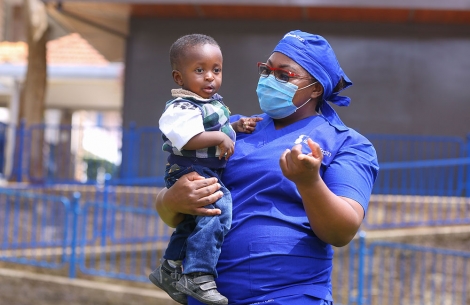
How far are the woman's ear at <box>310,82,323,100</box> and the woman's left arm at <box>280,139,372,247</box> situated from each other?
0.52m

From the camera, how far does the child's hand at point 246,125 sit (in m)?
2.89

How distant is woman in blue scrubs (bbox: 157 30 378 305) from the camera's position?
249cm

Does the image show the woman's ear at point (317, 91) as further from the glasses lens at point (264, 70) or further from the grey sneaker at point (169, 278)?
the grey sneaker at point (169, 278)

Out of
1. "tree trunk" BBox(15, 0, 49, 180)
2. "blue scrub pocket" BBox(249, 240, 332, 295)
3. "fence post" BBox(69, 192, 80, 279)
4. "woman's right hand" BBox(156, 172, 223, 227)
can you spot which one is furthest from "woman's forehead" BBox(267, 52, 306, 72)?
"tree trunk" BBox(15, 0, 49, 180)

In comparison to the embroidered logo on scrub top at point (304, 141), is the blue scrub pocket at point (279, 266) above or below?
below

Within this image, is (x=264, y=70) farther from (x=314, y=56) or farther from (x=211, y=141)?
(x=211, y=141)

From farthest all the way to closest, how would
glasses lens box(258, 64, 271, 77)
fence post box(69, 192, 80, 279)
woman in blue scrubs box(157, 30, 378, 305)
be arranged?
1. fence post box(69, 192, 80, 279)
2. glasses lens box(258, 64, 271, 77)
3. woman in blue scrubs box(157, 30, 378, 305)

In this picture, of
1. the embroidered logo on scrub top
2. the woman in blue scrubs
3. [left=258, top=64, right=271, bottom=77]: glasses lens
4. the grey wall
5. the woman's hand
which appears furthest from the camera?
the grey wall

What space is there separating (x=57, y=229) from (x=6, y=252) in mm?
743

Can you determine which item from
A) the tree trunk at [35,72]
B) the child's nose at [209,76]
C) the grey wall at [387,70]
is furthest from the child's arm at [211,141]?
the tree trunk at [35,72]

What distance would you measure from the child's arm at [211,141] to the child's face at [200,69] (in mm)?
206

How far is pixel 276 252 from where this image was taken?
99.7 inches

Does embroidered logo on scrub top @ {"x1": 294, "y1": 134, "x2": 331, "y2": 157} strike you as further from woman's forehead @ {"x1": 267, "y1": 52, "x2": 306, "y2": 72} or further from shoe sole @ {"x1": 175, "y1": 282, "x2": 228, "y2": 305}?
shoe sole @ {"x1": 175, "y1": 282, "x2": 228, "y2": 305}

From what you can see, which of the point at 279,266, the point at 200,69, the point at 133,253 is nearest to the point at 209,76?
the point at 200,69
